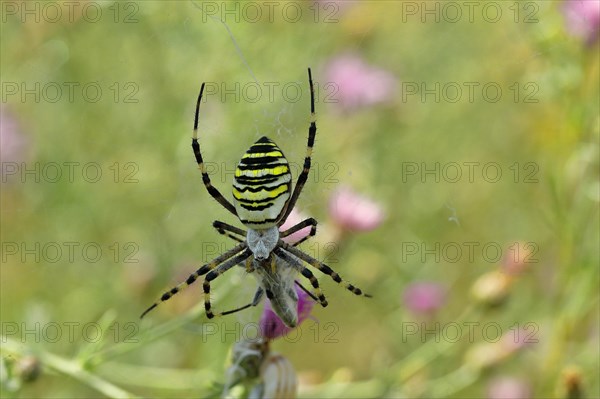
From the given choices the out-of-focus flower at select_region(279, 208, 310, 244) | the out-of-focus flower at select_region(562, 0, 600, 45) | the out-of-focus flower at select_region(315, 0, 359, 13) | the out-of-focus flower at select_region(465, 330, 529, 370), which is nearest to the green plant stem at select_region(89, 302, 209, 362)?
the out-of-focus flower at select_region(279, 208, 310, 244)

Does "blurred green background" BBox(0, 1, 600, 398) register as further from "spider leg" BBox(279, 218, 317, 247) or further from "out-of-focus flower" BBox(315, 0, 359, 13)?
"spider leg" BBox(279, 218, 317, 247)

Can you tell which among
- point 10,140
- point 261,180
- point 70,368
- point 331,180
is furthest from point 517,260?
point 10,140

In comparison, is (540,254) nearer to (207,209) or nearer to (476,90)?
(476,90)

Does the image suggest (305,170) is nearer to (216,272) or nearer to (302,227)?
(302,227)

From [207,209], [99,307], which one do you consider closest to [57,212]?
[99,307]

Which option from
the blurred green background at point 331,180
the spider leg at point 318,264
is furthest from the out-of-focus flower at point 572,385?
the spider leg at point 318,264

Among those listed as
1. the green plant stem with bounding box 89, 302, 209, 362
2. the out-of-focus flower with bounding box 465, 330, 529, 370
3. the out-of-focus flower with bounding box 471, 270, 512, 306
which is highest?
the green plant stem with bounding box 89, 302, 209, 362

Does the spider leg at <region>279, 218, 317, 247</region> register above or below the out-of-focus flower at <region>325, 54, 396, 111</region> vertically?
below
